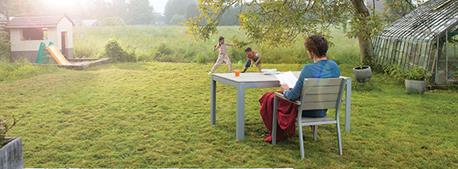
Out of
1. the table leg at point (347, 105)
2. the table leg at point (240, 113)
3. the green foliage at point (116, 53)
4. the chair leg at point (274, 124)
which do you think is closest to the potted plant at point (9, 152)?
the table leg at point (240, 113)

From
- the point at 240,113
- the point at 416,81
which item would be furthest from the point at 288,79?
the point at 416,81

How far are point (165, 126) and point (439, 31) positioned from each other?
25.7 ft

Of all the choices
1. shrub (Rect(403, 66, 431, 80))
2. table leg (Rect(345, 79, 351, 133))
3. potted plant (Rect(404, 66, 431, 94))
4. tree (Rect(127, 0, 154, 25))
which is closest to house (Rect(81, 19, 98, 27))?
tree (Rect(127, 0, 154, 25))

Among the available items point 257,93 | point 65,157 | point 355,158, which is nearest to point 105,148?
point 65,157

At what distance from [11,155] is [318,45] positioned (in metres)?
2.97

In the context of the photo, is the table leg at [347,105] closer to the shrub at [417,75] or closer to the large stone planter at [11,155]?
the large stone planter at [11,155]

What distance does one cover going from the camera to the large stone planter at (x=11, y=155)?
3.18 meters

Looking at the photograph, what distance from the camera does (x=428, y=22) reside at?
41.8 ft

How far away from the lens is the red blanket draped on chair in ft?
16.3

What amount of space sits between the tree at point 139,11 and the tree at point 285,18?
123ft

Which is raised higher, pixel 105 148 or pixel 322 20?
pixel 322 20

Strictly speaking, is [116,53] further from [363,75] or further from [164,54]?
[363,75]

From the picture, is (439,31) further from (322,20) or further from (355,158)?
(355,158)

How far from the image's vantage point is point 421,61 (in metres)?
11.8
